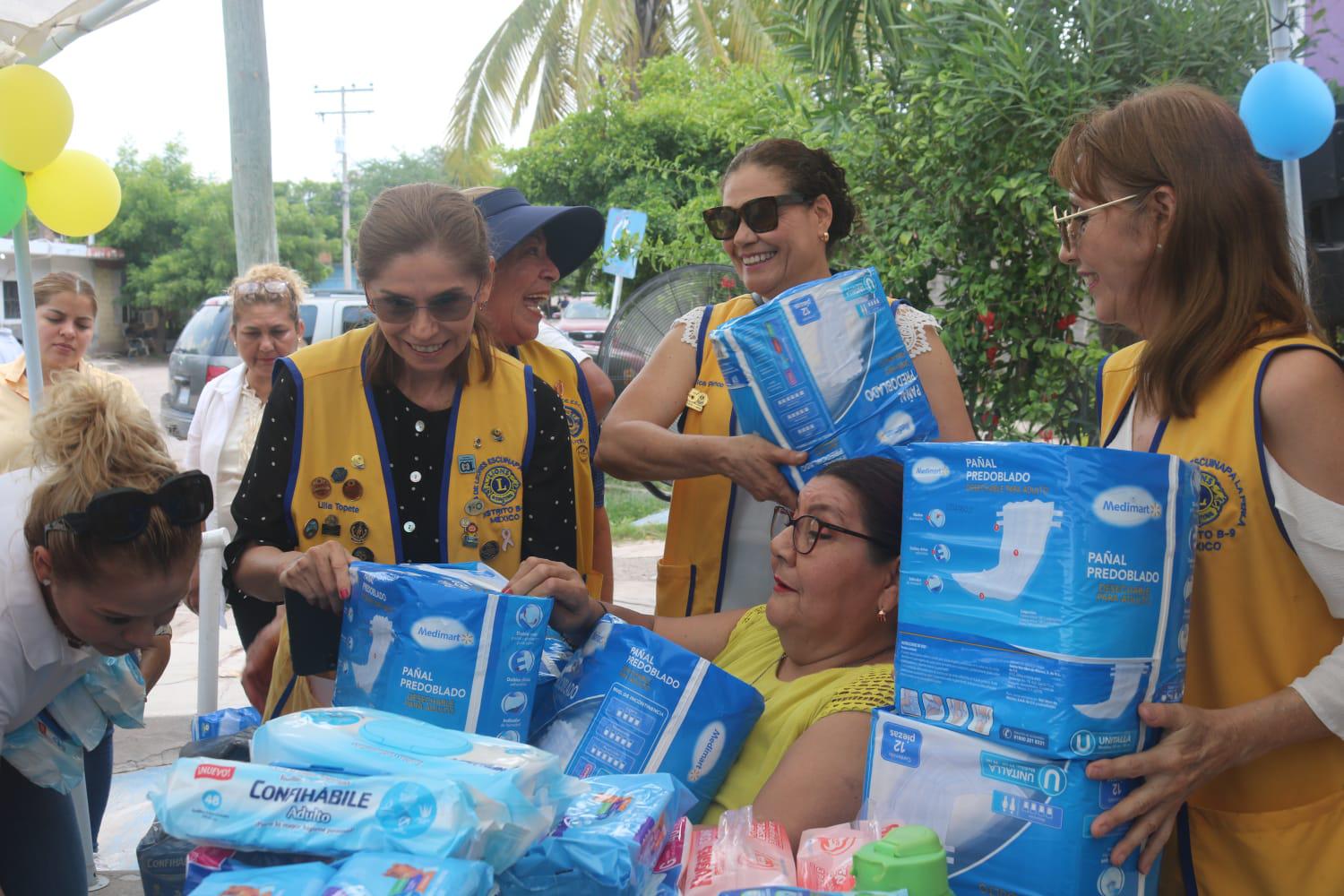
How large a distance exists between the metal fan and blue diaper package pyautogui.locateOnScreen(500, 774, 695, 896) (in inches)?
205

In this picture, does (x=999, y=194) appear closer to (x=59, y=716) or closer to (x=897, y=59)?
(x=897, y=59)

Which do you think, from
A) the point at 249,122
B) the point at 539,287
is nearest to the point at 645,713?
the point at 539,287

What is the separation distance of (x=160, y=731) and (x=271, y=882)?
4.53 meters

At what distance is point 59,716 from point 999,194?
4.19 m

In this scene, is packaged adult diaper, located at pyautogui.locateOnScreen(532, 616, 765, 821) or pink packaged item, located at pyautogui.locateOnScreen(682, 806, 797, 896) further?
packaged adult diaper, located at pyautogui.locateOnScreen(532, 616, 765, 821)

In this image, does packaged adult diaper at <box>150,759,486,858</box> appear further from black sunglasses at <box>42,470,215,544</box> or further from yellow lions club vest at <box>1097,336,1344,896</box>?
yellow lions club vest at <box>1097,336,1344,896</box>

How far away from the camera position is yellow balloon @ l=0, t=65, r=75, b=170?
3.41 metres

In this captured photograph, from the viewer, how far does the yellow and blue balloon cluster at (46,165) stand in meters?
3.46

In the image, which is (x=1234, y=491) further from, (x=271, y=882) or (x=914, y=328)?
(x=271, y=882)

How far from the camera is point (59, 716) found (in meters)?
2.36

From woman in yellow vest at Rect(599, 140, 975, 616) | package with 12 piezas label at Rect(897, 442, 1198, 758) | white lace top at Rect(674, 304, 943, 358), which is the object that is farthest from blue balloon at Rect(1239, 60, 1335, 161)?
package with 12 piezas label at Rect(897, 442, 1198, 758)

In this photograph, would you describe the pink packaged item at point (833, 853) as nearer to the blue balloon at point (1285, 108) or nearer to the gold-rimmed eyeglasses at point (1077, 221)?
the gold-rimmed eyeglasses at point (1077, 221)

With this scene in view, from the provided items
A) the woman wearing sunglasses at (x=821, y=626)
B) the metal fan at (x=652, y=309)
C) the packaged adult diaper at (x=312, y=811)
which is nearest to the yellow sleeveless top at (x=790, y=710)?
the woman wearing sunglasses at (x=821, y=626)

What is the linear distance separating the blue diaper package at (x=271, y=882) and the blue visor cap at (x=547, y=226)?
2.01m
